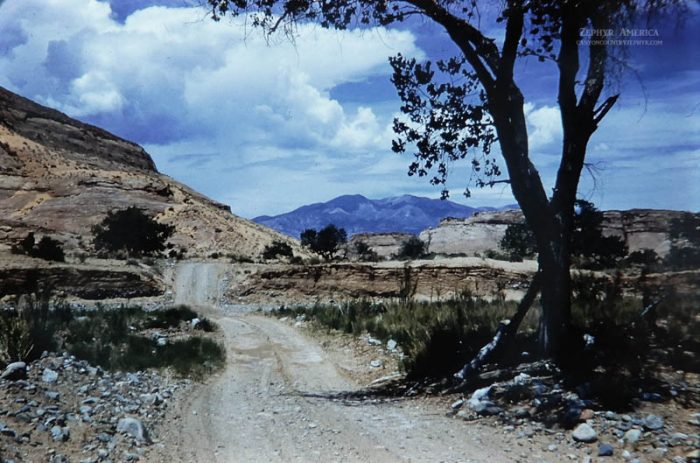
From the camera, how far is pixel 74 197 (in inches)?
2625

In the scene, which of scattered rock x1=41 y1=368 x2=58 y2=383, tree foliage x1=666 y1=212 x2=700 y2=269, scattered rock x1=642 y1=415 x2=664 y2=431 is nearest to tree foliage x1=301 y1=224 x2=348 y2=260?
tree foliage x1=666 y1=212 x2=700 y2=269

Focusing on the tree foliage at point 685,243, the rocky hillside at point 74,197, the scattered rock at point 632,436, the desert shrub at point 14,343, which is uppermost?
the rocky hillside at point 74,197

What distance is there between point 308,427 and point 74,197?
6869cm

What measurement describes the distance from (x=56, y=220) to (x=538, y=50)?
213 ft

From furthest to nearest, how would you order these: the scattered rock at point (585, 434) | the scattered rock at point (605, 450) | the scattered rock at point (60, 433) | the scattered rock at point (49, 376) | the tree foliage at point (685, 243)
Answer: the tree foliage at point (685, 243) < the scattered rock at point (49, 376) < the scattered rock at point (585, 434) < the scattered rock at point (60, 433) < the scattered rock at point (605, 450)

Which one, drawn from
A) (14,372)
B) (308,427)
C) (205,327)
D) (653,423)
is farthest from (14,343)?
(205,327)

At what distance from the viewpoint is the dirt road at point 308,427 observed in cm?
582

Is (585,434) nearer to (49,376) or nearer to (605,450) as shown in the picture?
(605,450)

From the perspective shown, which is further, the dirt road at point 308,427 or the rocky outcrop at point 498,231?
the rocky outcrop at point 498,231

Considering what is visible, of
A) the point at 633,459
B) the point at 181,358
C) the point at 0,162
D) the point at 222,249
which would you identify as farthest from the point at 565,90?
the point at 0,162

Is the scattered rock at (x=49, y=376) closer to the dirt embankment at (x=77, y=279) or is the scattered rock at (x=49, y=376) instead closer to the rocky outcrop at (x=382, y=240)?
the dirt embankment at (x=77, y=279)

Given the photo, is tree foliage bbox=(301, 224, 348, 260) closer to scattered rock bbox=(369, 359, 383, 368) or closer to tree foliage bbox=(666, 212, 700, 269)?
tree foliage bbox=(666, 212, 700, 269)

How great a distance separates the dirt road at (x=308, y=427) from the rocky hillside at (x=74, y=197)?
4493 centimetres

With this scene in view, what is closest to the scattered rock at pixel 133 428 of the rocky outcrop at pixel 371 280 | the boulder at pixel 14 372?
the boulder at pixel 14 372
